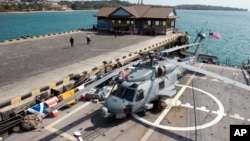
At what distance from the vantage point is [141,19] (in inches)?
1940

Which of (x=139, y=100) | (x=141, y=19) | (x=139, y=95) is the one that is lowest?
(x=139, y=100)

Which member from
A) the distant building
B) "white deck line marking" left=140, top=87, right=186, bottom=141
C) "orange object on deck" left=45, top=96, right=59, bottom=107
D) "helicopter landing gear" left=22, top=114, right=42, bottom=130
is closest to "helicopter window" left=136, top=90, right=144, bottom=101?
"white deck line marking" left=140, top=87, right=186, bottom=141

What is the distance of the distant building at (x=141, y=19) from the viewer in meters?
47.7

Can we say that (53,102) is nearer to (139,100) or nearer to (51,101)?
(51,101)

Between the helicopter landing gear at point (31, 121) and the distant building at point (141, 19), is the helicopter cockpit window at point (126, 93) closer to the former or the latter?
the helicopter landing gear at point (31, 121)

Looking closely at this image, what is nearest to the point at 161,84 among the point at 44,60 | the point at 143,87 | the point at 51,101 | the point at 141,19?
the point at 143,87

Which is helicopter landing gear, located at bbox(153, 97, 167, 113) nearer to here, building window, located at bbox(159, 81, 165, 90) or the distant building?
building window, located at bbox(159, 81, 165, 90)

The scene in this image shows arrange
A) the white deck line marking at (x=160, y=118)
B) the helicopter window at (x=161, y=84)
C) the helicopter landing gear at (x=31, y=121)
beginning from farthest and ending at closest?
the helicopter window at (x=161, y=84), the helicopter landing gear at (x=31, y=121), the white deck line marking at (x=160, y=118)

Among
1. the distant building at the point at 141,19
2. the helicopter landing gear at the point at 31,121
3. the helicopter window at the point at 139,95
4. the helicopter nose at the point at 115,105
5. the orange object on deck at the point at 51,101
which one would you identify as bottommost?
the helicopter landing gear at the point at 31,121

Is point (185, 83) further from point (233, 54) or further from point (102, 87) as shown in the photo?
point (233, 54)

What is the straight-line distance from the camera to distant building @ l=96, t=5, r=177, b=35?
156ft

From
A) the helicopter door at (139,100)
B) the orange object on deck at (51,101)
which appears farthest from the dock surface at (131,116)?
the helicopter door at (139,100)

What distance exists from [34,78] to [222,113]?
16.4 metres

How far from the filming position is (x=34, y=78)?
845 inches
